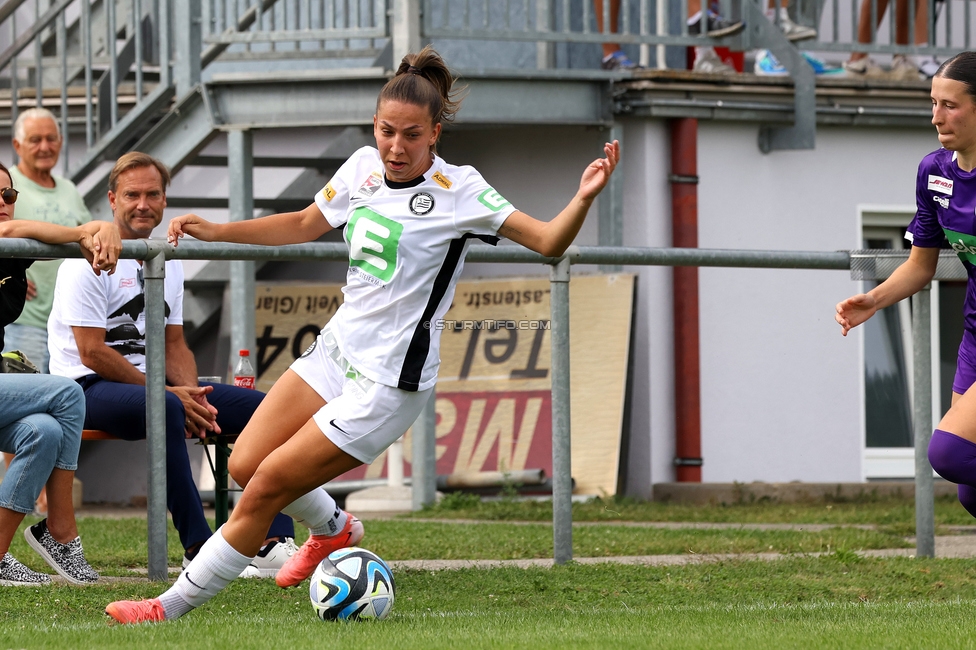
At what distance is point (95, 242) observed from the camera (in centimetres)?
541

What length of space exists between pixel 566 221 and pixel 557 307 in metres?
1.97

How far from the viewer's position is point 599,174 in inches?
182

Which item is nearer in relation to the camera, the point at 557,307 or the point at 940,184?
the point at 940,184

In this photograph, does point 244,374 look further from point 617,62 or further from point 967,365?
point 617,62

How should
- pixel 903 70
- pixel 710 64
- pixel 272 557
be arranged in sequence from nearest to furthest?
pixel 272 557, pixel 710 64, pixel 903 70

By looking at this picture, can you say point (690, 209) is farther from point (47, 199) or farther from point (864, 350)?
point (47, 199)

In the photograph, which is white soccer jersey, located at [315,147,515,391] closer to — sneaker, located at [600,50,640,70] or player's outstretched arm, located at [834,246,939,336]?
player's outstretched arm, located at [834,246,939,336]

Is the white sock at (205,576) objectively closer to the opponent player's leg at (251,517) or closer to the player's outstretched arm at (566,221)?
the opponent player's leg at (251,517)

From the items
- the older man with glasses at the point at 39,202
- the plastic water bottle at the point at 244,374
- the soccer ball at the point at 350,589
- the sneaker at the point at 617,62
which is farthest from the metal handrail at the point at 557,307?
the sneaker at the point at 617,62

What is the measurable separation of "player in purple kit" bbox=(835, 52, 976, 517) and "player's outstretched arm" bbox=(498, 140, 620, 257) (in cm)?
140

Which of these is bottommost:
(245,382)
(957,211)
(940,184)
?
(245,382)

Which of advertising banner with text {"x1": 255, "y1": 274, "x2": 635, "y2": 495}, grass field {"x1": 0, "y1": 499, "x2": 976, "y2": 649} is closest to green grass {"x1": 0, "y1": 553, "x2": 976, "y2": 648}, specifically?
grass field {"x1": 0, "y1": 499, "x2": 976, "y2": 649}

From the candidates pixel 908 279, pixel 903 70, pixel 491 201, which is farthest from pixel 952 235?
pixel 903 70

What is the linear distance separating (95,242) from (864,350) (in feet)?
26.4
